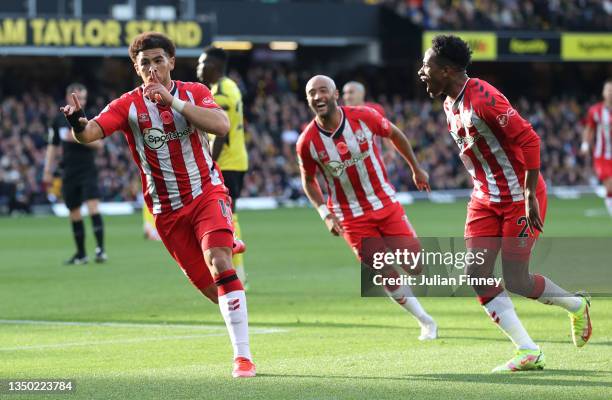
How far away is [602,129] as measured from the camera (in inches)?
916

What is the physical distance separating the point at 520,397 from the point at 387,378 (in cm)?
106

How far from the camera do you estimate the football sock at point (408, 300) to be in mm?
10664

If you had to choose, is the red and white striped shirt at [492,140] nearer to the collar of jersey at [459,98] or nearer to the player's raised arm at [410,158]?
the collar of jersey at [459,98]

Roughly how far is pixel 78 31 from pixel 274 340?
28090mm

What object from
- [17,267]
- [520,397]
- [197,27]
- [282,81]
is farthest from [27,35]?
[520,397]

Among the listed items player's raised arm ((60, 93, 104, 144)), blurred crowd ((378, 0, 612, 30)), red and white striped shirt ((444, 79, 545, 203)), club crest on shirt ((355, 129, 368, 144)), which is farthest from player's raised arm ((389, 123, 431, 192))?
blurred crowd ((378, 0, 612, 30))

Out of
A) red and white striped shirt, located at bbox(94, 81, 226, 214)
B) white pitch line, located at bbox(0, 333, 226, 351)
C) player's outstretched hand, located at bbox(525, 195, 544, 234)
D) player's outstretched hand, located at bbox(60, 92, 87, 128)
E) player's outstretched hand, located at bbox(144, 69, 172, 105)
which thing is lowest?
white pitch line, located at bbox(0, 333, 226, 351)

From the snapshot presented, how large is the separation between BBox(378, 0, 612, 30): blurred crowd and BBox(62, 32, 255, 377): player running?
3633 cm

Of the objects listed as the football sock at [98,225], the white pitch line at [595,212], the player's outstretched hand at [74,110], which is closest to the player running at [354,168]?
the player's outstretched hand at [74,110]

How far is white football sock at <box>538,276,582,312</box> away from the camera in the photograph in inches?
363

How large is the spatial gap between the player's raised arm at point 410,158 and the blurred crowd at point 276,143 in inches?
854

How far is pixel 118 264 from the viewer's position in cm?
1862

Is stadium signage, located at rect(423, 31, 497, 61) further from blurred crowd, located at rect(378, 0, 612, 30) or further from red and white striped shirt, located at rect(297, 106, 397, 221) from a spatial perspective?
red and white striped shirt, located at rect(297, 106, 397, 221)

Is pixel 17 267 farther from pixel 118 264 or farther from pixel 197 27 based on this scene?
pixel 197 27
